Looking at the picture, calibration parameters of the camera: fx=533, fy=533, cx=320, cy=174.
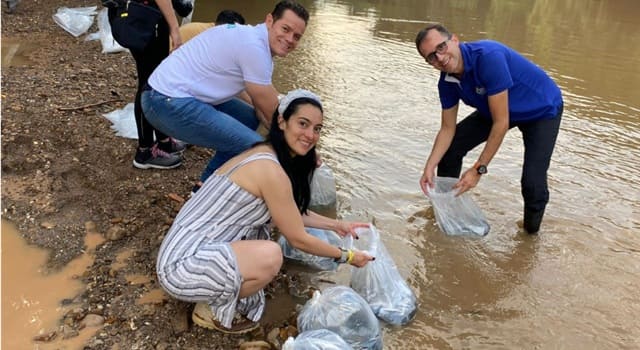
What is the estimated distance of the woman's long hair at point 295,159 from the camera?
228 cm

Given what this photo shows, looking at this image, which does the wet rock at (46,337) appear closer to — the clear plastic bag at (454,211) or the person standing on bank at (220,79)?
the person standing on bank at (220,79)

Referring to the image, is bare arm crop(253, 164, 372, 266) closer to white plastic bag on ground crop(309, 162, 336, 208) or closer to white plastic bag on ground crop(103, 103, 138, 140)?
white plastic bag on ground crop(309, 162, 336, 208)

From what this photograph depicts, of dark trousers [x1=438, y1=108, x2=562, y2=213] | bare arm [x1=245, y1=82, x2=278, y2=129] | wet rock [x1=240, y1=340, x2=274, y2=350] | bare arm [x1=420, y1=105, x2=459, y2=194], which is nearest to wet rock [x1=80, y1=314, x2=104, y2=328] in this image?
wet rock [x1=240, y1=340, x2=274, y2=350]

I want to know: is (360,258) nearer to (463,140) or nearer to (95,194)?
(463,140)

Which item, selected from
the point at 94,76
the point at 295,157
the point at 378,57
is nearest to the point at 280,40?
the point at 295,157

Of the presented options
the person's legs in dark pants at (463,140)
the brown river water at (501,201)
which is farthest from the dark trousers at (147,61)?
the person's legs in dark pants at (463,140)

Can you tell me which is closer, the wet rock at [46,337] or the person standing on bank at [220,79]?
the wet rock at [46,337]

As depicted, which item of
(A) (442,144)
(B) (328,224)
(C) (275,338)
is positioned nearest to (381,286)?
(B) (328,224)

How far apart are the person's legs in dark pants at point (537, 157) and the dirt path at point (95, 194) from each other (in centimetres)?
189

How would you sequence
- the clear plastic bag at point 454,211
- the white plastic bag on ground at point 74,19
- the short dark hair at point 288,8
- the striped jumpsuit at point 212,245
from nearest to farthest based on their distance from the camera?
the striped jumpsuit at point 212,245 → the short dark hair at point 288,8 → the clear plastic bag at point 454,211 → the white plastic bag on ground at point 74,19

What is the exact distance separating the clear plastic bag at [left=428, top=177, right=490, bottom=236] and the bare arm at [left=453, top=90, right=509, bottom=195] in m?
0.13

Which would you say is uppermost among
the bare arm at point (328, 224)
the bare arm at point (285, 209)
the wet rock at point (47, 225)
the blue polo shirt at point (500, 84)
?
the blue polo shirt at point (500, 84)

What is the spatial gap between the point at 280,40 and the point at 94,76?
11.6ft

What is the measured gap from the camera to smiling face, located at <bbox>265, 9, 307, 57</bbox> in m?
2.73
